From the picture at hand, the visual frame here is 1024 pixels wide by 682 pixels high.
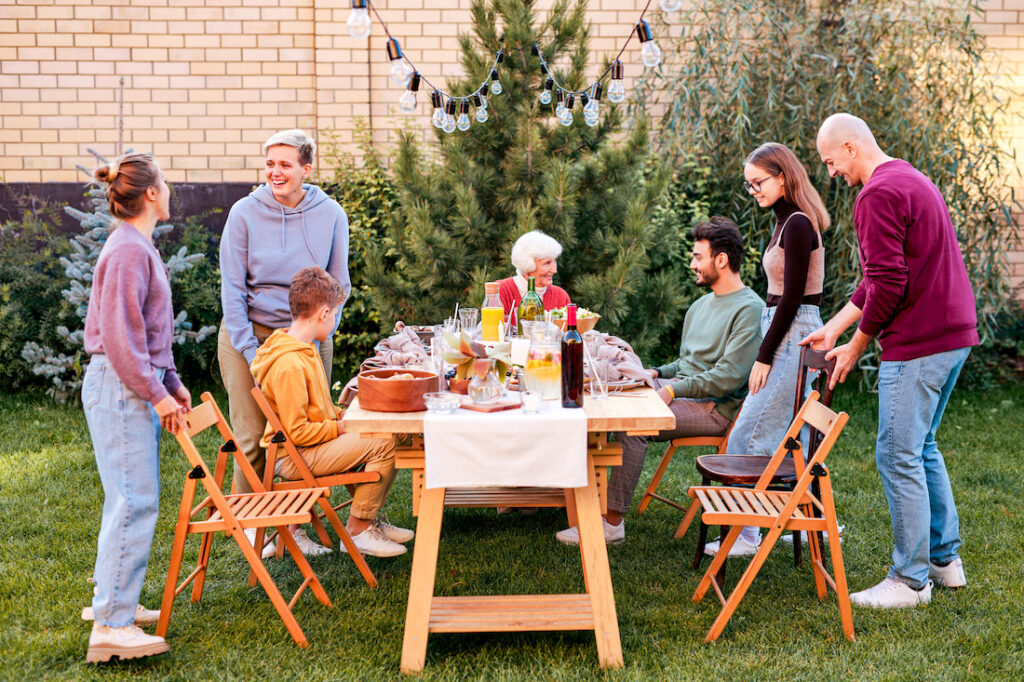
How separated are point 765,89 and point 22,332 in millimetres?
6128

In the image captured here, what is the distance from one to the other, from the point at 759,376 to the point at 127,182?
2.51m

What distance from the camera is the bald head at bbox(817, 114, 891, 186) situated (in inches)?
126

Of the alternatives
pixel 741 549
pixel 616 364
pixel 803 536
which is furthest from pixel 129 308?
pixel 803 536

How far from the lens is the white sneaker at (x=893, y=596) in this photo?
328 cm

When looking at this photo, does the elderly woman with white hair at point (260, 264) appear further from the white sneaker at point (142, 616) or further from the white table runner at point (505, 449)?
the white table runner at point (505, 449)

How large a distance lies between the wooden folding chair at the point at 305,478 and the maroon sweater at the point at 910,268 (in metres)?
2.05

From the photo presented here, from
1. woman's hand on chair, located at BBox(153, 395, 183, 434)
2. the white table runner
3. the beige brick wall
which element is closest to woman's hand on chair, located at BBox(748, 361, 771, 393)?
the white table runner

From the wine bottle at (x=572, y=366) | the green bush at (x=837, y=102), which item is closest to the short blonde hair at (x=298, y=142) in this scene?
the wine bottle at (x=572, y=366)

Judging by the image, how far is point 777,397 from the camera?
12.1 ft

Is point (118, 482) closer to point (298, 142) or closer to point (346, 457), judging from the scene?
point (346, 457)

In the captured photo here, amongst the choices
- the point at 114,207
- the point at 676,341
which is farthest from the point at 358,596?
the point at 676,341

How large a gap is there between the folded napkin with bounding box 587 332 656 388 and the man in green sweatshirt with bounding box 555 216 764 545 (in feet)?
1.07

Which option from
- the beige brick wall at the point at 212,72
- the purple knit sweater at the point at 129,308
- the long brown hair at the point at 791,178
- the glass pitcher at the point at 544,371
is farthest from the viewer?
the beige brick wall at the point at 212,72

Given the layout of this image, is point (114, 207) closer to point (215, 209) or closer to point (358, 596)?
point (358, 596)
